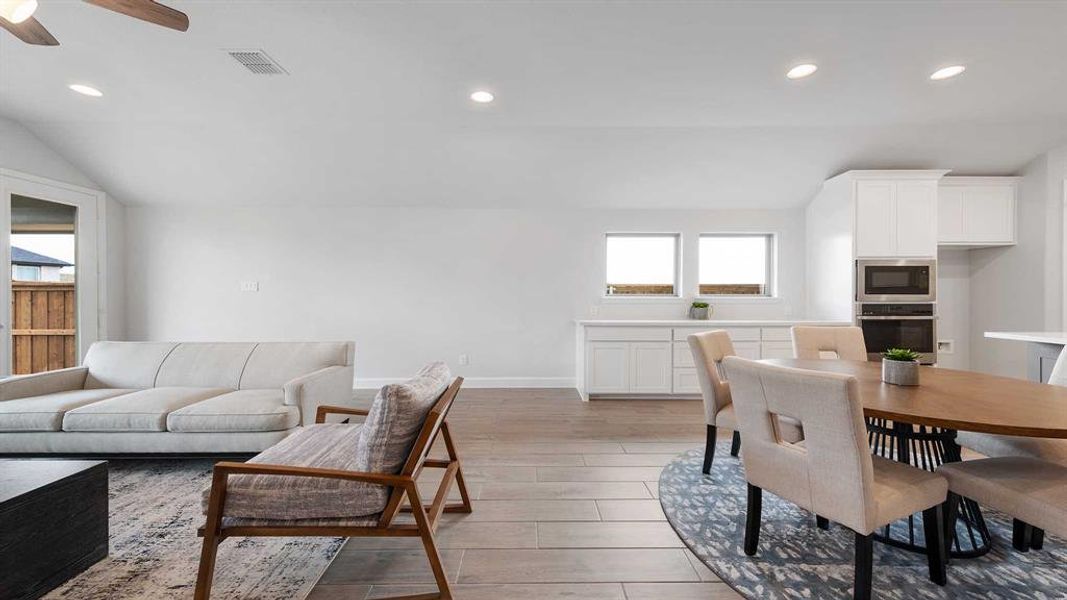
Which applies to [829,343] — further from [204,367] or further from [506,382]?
[204,367]

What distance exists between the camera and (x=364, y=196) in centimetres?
481

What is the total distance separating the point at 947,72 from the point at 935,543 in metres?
3.16

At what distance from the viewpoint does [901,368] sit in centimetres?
191

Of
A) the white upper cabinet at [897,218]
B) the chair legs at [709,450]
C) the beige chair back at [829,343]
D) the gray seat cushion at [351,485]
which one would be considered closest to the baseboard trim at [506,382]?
the chair legs at [709,450]

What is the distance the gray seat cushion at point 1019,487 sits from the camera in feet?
4.48

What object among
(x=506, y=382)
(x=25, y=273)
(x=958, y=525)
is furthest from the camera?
(x=506, y=382)

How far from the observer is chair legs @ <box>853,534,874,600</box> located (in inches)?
55.8

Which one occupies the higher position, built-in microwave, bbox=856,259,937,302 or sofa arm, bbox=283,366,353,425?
built-in microwave, bbox=856,259,937,302

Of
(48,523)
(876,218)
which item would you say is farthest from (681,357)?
(48,523)

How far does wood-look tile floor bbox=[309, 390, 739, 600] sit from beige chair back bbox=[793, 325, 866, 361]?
1.00m

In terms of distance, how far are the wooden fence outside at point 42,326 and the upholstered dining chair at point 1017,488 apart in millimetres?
6714

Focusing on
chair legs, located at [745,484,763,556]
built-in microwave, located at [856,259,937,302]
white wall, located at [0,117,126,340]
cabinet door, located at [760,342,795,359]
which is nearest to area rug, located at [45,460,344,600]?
chair legs, located at [745,484,763,556]

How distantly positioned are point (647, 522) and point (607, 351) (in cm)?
243

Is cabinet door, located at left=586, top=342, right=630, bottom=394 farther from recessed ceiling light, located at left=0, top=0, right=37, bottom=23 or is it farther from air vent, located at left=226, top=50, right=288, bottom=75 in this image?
recessed ceiling light, located at left=0, top=0, right=37, bottom=23
